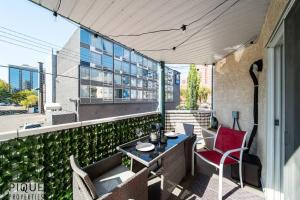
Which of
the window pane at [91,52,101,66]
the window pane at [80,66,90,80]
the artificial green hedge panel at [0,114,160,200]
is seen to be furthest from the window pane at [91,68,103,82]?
the artificial green hedge panel at [0,114,160,200]

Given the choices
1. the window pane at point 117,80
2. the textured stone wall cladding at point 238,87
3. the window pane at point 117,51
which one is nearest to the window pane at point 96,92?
the window pane at point 117,80

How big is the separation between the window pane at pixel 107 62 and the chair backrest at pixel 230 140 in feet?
57.4

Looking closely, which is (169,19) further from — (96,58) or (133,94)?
(133,94)

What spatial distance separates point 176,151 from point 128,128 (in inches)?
51.2

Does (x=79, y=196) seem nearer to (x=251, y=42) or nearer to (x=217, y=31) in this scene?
(x=217, y=31)

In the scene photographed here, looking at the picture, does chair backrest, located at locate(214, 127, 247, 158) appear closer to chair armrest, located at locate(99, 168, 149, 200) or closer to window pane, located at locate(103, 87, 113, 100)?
chair armrest, located at locate(99, 168, 149, 200)

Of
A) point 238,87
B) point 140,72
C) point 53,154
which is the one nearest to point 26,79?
point 140,72

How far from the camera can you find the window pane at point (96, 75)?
57.8 ft

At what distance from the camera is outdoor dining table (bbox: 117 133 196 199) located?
2.07m

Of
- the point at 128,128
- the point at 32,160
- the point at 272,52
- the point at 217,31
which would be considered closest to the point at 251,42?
the point at 217,31

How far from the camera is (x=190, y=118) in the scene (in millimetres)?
5871

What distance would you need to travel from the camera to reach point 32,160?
1945mm

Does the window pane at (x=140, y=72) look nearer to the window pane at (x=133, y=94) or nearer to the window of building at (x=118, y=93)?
the window pane at (x=133, y=94)

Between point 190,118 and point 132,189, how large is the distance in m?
4.50
